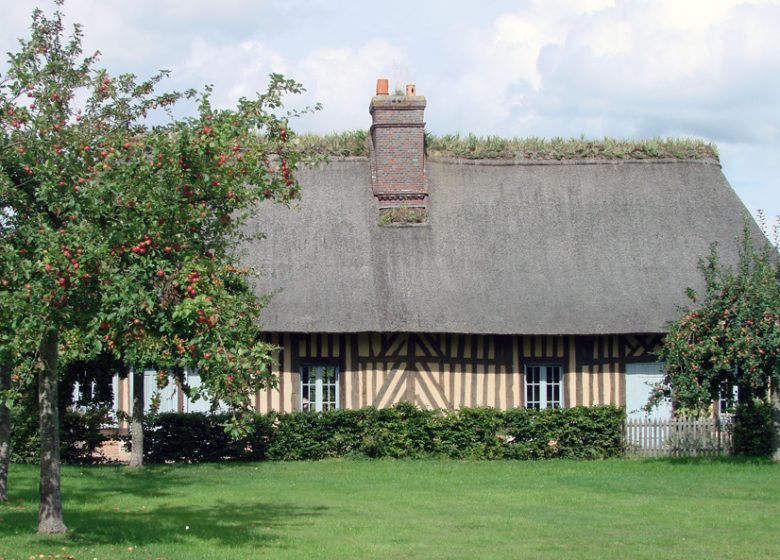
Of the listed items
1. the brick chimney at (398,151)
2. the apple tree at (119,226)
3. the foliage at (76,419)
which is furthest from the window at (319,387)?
the apple tree at (119,226)

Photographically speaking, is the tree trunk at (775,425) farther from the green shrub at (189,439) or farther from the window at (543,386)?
the green shrub at (189,439)

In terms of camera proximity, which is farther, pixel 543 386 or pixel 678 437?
pixel 543 386

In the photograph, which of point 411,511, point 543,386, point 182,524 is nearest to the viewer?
point 182,524

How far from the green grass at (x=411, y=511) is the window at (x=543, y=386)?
2172 millimetres

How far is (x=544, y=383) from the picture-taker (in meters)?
21.7

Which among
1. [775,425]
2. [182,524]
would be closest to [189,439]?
[182,524]

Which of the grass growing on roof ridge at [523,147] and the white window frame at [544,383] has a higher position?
the grass growing on roof ridge at [523,147]

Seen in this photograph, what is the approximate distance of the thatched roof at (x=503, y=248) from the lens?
21078mm

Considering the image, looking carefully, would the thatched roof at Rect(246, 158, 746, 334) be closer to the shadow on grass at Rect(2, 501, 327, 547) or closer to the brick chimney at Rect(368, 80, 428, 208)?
the brick chimney at Rect(368, 80, 428, 208)

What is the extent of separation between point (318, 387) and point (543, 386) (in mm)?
4486

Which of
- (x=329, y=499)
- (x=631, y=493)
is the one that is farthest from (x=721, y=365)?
(x=329, y=499)

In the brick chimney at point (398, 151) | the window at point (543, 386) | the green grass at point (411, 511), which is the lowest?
the green grass at point (411, 511)

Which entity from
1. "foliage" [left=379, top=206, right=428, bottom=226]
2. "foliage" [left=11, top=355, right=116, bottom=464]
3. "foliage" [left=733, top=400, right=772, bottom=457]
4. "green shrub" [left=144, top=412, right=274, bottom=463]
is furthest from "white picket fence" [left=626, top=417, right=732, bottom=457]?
"foliage" [left=11, top=355, right=116, bottom=464]

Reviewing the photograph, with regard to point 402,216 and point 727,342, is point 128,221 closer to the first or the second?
point 727,342
